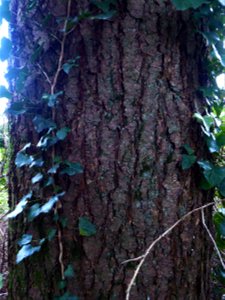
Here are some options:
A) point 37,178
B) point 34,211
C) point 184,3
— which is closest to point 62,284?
point 34,211

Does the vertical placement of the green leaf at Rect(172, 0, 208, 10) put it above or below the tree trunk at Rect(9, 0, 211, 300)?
above

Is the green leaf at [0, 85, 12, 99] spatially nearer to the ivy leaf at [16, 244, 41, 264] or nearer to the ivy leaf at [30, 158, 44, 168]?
the ivy leaf at [30, 158, 44, 168]

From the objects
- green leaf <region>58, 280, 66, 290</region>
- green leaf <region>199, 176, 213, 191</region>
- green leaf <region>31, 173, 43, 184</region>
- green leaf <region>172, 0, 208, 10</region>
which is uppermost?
green leaf <region>172, 0, 208, 10</region>

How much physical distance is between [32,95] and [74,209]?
0.47 m

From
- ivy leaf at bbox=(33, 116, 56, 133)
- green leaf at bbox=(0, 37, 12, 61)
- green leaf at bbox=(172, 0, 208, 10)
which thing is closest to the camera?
green leaf at bbox=(172, 0, 208, 10)

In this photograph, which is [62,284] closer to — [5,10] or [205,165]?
[205,165]

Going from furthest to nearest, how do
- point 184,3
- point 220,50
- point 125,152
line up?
point 220,50
point 125,152
point 184,3

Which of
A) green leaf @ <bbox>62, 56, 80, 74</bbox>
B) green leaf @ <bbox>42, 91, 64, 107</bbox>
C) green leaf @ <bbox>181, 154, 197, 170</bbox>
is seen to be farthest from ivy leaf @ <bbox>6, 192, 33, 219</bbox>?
green leaf @ <bbox>181, 154, 197, 170</bbox>

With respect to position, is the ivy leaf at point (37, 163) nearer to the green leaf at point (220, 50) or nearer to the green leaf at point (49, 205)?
the green leaf at point (49, 205)

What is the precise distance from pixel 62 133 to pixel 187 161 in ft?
1.52

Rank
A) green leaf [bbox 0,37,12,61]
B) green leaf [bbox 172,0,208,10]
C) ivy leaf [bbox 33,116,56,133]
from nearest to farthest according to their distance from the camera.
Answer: green leaf [bbox 172,0,208,10] → ivy leaf [bbox 33,116,56,133] → green leaf [bbox 0,37,12,61]

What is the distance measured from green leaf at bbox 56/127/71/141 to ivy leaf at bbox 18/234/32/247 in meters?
0.39

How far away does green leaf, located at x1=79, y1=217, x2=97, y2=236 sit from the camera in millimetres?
1075

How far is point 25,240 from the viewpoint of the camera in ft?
3.69
